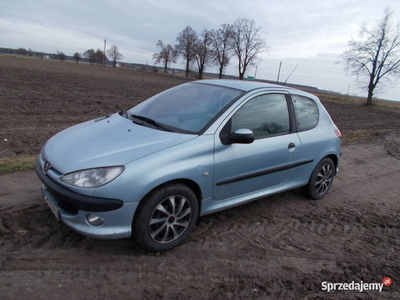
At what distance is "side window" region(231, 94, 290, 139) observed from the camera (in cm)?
353

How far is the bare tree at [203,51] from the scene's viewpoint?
6639 cm

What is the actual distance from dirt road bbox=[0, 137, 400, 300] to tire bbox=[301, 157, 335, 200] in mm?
333

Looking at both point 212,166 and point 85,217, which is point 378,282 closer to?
point 212,166

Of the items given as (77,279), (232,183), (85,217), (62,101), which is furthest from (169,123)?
(62,101)

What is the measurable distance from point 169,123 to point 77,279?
1812 mm

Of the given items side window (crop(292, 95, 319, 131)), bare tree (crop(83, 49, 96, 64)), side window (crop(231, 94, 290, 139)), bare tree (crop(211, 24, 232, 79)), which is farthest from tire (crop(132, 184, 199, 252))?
bare tree (crop(83, 49, 96, 64))

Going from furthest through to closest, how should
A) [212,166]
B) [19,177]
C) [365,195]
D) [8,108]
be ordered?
[8,108] < [365,195] < [19,177] < [212,166]

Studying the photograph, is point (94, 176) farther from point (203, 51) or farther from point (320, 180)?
point (203, 51)

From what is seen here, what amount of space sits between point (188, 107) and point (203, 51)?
68.0 meters

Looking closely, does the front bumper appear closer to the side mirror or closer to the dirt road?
the dirt road

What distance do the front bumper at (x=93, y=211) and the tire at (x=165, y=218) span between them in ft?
0.37

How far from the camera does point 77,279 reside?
2.49 m

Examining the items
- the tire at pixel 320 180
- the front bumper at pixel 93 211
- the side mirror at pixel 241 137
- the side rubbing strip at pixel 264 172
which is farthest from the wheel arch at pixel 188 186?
the tire at pixel 320 180

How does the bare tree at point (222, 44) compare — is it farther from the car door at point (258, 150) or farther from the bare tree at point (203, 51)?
the car door at point (258, 150)
